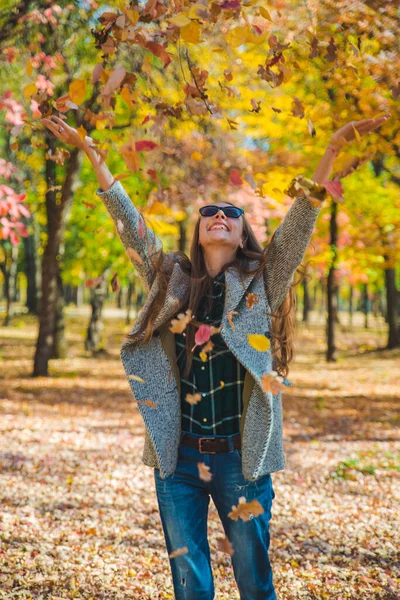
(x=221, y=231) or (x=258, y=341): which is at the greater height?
(x=221, y=231)

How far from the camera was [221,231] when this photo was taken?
2.37 m

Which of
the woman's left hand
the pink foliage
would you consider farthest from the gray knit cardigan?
the pink foliage

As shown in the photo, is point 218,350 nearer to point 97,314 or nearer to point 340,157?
point 340,157

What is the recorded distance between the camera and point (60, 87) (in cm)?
1064

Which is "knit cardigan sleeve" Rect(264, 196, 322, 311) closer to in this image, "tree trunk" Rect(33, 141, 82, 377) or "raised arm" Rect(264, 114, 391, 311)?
"raised arm" Rect(264, 114, 391, 311)

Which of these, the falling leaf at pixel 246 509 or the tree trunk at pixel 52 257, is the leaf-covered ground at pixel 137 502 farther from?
the falling leaf at pixel 246 509

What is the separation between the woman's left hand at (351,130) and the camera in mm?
2000

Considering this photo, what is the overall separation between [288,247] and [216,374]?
573mm

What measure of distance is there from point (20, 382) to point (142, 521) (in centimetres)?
668

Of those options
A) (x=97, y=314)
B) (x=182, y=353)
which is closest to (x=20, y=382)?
(x=97, y=314)

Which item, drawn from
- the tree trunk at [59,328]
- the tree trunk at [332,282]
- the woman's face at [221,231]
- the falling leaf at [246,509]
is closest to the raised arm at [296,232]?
the woman's face at [221,231]

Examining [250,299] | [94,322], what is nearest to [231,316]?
[250,299]

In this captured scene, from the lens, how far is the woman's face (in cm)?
237

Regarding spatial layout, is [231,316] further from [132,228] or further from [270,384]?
[132,228]
